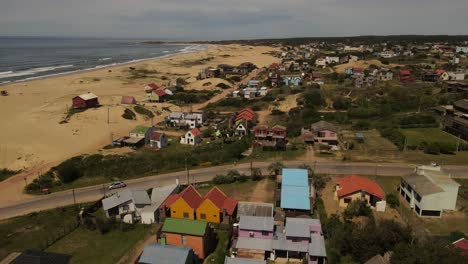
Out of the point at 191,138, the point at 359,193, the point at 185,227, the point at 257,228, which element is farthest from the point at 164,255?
the point at 191,138

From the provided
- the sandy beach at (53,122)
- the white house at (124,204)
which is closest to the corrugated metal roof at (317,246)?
the white house at (124,204)

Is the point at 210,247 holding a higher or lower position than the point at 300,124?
lower

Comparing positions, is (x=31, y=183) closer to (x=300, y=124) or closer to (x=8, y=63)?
(x=300, y=124)

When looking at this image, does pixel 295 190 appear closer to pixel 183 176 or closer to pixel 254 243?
pixel 254 243

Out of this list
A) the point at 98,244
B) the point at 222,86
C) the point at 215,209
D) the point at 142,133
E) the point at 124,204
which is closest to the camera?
the point at 98,244

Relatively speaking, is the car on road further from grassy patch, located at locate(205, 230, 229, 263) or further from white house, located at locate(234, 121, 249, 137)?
white house, located at locate(234, 121, 249, 137)

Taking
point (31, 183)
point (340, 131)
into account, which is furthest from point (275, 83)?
point (31, 183)
